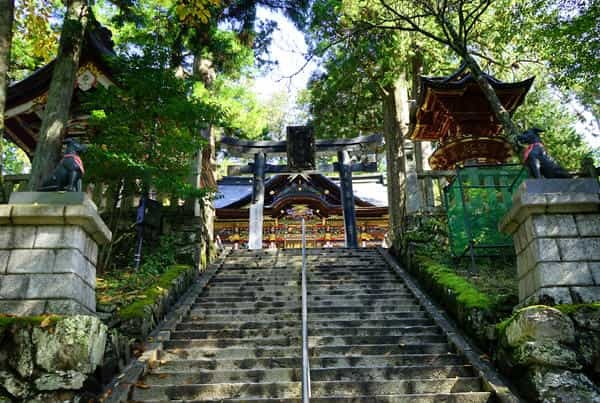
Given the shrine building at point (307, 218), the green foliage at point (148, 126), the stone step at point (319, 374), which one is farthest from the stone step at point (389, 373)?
the shrine building at point (307, 218)

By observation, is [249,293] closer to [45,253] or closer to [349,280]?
[349,280]

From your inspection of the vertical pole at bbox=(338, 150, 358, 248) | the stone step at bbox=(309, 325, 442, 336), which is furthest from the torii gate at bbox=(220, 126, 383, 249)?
the stone step at bbox=(309, 325, 442, 336)

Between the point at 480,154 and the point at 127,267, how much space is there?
28.7ft

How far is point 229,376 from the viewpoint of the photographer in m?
5.01

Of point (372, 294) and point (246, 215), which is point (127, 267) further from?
point (246, 215)

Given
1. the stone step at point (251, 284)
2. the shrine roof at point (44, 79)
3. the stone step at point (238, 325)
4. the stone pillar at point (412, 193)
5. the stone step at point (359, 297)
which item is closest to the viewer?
the stone step at point (238, 325)

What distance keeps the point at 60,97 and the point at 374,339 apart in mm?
6287

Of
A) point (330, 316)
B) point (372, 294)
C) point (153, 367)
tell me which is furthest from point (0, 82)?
point (372, 294)

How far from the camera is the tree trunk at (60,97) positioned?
7273 mm

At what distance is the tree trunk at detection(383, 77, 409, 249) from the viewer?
43.0 ft

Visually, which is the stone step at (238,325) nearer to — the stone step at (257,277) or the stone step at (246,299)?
the stone step at (246,299)

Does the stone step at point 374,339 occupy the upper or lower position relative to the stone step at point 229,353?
upper

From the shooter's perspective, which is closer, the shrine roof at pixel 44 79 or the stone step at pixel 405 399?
the stone step at pixel 405 399

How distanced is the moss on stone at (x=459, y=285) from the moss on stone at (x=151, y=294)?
418 centimetres
